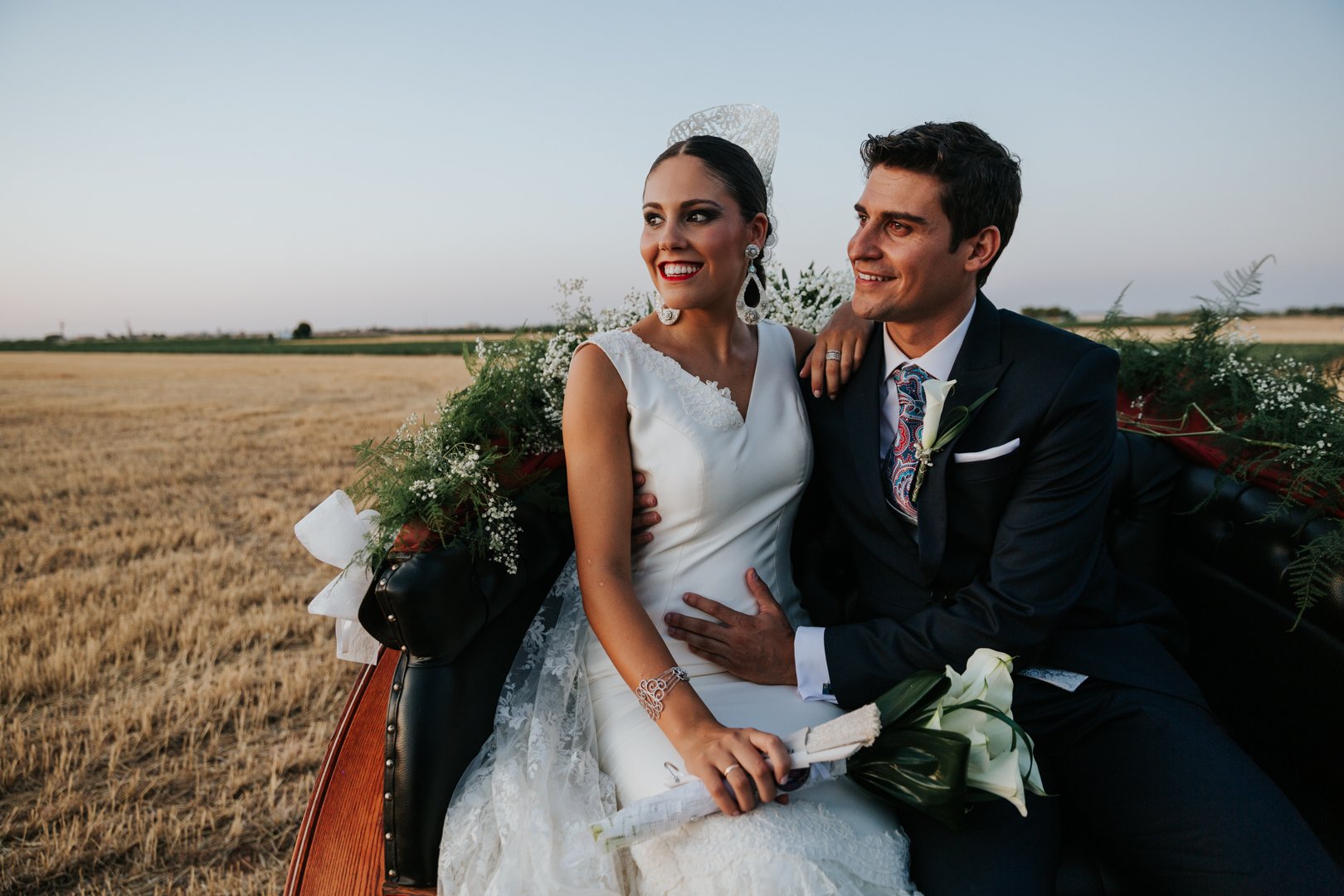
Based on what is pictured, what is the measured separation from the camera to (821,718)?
7.80 feet

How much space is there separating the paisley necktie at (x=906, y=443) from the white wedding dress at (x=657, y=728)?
A: 0.30 meters

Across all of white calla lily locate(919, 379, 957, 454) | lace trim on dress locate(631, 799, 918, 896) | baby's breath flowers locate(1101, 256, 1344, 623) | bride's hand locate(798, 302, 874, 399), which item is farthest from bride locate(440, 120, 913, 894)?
baby's breath flowers locate(1101, 256, 1344, 623)

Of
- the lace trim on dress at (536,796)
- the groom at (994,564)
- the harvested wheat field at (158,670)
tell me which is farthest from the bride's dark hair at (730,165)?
the harvested wheat field at (158,670)

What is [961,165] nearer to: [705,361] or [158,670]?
[705,361]

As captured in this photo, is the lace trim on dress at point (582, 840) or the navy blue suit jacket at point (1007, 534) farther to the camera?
the navy blue suit jacket at point (1007, 534)

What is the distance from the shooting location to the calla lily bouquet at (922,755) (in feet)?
5.91

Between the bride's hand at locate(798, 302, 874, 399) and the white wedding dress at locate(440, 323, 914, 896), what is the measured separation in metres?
0.10

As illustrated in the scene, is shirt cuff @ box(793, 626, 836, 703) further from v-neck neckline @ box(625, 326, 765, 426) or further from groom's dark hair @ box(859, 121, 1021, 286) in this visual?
groom's dark hair @ box(859, 121, 1021, 286)

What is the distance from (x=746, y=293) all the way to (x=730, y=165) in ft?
1.55

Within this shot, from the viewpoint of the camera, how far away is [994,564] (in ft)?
8.13

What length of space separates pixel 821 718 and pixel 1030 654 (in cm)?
70

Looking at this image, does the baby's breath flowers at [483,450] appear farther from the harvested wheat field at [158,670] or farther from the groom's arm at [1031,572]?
the harvested wheat field at [158,670]

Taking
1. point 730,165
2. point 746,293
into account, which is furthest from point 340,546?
point 730,165

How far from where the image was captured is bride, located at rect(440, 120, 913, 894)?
6.19 ft
